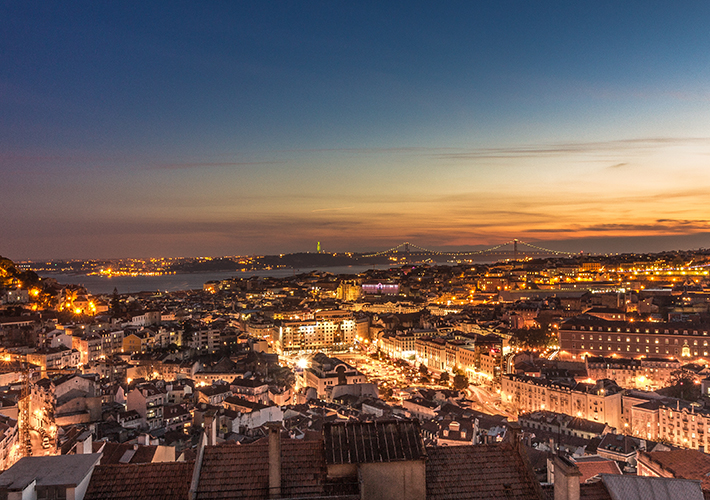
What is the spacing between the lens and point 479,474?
127 inches

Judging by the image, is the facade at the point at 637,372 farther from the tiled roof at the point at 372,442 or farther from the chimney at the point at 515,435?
the tiled roof at the point at 372,442

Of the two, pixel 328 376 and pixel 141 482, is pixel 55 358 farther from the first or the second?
pixel 141 482

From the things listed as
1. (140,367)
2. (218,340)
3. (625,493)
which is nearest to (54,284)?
(218,340)

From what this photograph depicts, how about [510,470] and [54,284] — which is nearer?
[510,470]

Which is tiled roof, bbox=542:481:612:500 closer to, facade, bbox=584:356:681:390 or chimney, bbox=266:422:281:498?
chimney, bbox=266:422:281:498

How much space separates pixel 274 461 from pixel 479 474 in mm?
1249

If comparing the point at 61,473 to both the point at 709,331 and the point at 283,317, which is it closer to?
the point at 709,331

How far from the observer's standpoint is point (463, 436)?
12094mm

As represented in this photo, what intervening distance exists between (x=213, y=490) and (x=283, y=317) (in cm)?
3009

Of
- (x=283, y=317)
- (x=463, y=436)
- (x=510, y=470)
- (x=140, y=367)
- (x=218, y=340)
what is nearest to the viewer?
(x=510, y=470)

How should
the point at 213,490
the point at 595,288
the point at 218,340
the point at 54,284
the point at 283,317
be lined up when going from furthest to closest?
the point at 595,288
the point at 283,317
the point at 54,284
the point at 218,340
the point at 213,490

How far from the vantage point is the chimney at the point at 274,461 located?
Answer: 302 cm

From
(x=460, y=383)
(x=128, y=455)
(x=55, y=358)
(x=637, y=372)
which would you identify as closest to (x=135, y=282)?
(x=55, y=358)

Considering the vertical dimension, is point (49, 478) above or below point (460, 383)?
above
